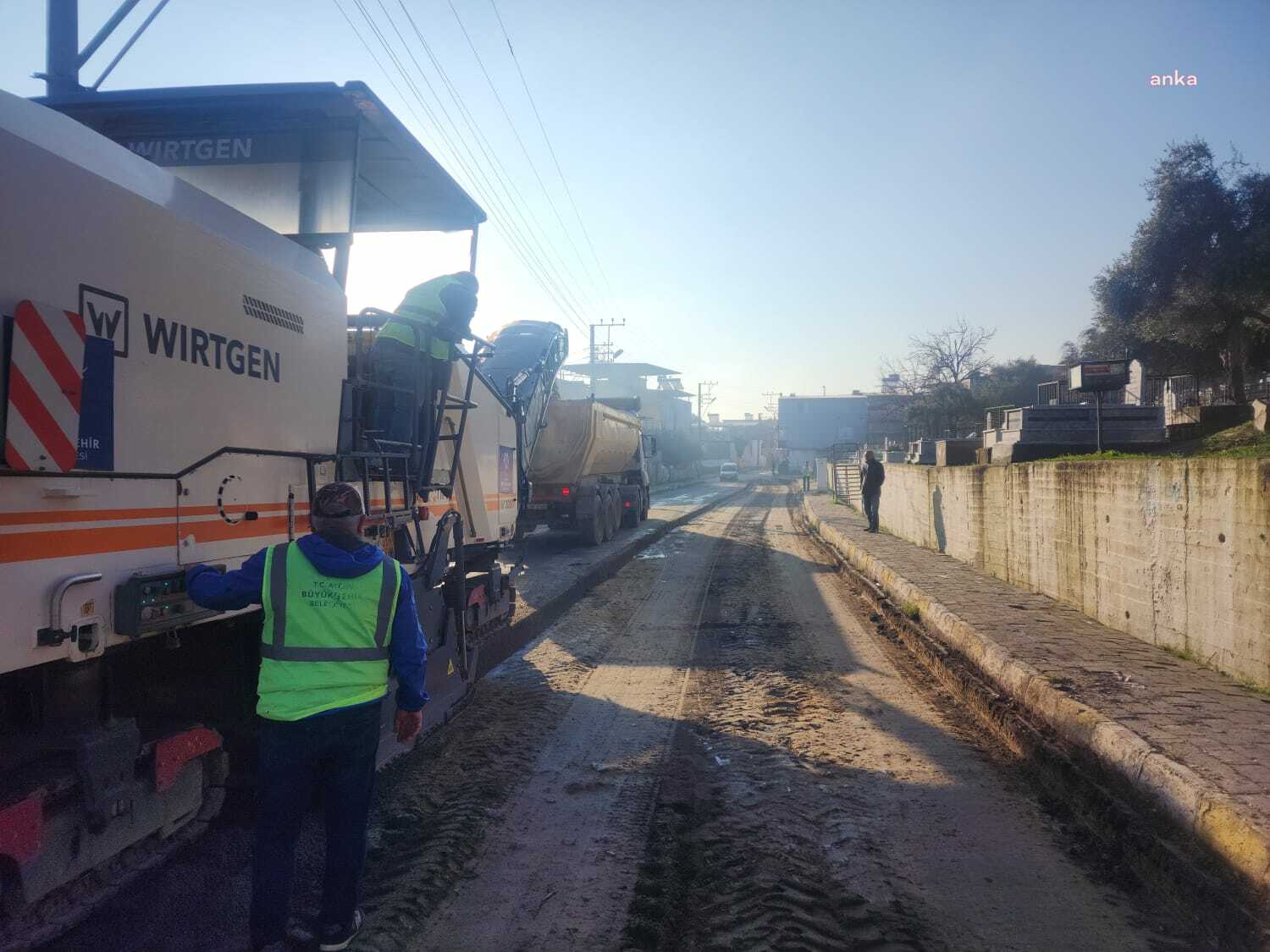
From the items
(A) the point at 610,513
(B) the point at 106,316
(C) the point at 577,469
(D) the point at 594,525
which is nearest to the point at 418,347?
(B) the point at 106,316

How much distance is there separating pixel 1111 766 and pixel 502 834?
11.4ft

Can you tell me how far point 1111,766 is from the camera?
15.3 ft

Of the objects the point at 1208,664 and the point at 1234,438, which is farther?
the point at 1234,438

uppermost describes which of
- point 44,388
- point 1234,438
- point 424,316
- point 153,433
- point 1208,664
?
point 424,316

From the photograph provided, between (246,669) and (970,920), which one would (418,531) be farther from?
(970,920)

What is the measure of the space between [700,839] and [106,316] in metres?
3.46

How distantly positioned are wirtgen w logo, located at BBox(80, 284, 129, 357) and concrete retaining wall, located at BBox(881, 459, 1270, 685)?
652cm

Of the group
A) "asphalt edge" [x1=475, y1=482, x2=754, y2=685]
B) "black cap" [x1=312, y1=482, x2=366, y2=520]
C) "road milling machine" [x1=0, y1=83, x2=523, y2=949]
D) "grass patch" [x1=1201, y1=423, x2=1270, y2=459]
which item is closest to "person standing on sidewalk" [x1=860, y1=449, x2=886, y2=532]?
"asphalt edge" [x1=475, y1=482, x2=754, y2=685]

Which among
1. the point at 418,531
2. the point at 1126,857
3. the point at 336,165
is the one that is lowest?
the point at 1126,857

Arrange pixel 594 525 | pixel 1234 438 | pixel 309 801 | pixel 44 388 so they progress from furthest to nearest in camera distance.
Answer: pixel 594 525
pixel 1234 438
pixel 309 801
pixel 44 388

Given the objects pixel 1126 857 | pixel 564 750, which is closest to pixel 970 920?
pixel 1126 857

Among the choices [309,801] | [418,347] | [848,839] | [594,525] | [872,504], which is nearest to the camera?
[309,801]

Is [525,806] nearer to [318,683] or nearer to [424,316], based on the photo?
[318,683]

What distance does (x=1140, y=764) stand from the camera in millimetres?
4414
